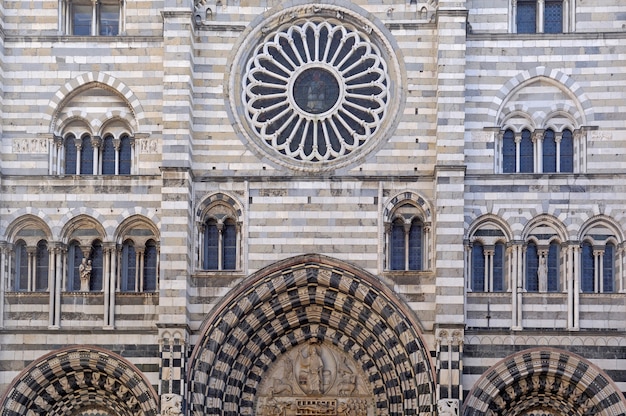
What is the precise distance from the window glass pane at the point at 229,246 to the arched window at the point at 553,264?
6.88 meters

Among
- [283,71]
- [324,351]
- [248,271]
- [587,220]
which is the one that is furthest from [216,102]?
[587,220]

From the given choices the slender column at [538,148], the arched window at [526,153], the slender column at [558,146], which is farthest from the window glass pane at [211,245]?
the slender column at [558,146]

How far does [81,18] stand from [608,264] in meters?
13.0

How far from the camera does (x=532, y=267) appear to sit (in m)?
33.3

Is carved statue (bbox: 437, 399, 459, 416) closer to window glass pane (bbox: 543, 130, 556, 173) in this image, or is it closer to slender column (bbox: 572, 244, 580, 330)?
slender column (bbox: 572, 244, 580, 330)

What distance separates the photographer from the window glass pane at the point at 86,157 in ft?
111

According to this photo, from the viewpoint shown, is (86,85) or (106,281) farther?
(86,85)

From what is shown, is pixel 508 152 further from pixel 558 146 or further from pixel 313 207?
pixel 313 207

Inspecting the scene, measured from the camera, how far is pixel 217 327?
32.8 meters

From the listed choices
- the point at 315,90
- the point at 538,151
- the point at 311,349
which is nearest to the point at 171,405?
the point at 311,349

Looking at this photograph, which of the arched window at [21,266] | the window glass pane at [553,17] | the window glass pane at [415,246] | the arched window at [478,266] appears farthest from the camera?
the window glass pane at [553,17]

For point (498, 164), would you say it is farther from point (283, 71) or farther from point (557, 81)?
point (283, 71)

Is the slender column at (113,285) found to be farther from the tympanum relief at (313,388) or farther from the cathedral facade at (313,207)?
the tympanum relief at (313,388)

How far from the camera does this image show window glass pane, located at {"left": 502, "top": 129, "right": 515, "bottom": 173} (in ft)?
110
